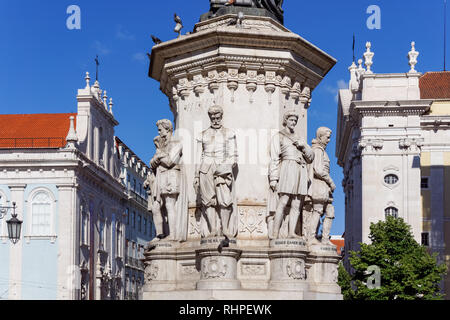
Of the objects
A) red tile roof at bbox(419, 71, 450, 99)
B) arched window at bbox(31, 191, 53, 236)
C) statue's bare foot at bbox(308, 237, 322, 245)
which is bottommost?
statue's bare foot at bbox(308, 237, 322, 245)

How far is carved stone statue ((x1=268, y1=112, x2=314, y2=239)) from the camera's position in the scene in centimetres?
1126

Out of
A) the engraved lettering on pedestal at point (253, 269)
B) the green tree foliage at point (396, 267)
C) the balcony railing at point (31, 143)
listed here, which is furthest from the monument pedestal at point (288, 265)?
the balcony railing at point (31, 143)

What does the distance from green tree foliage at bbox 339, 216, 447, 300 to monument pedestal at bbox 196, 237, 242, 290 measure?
32.2 m

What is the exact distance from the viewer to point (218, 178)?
36.2 feet

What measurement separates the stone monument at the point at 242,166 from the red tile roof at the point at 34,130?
43.9 meters

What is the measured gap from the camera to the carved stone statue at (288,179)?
11258 mm

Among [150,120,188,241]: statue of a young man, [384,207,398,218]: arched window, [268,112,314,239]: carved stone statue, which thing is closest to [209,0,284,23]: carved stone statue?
[268,112,314,239]: carved stone statue

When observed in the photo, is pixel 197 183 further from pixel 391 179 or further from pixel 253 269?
pixel 391 179

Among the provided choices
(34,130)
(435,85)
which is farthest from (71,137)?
(435,85)

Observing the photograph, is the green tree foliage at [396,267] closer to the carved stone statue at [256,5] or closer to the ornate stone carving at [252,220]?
the carved stone statue at [256,5]

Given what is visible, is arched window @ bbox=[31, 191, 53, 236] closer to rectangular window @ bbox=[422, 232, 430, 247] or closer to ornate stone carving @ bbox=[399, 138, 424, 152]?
ornate stone carving @ bbox=[399, 138, 424, 152]

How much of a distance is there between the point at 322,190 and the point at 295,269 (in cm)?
148

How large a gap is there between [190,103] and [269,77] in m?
1.27

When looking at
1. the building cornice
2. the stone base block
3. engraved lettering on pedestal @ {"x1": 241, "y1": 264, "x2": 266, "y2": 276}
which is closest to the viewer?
the stone base block
